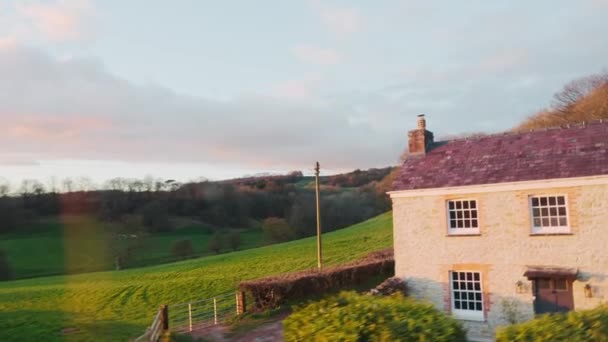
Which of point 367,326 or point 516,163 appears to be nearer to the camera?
point 367,326

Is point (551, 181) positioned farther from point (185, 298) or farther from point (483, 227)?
point (185, 298)

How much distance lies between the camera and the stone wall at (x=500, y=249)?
677 inches

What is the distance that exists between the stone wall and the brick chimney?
3.11 m

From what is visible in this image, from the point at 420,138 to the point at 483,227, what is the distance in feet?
18.2

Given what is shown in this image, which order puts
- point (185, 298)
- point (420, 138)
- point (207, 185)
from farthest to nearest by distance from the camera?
point (207, 185) < point (185, 298) < point (420, 138)

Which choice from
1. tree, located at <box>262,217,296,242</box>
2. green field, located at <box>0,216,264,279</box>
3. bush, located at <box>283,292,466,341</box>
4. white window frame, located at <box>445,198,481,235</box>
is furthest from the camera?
tree, located at <box>262,217,296,242</box>

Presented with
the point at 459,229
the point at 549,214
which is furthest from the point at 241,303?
the point at 549,214

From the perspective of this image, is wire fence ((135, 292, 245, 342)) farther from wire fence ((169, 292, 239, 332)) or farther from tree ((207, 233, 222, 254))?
tree ((207, 233, 222, 254))

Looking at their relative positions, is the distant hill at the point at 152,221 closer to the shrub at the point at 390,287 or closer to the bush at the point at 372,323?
the shrub at the point at 390,287

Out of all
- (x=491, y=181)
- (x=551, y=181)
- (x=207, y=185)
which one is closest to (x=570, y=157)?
(x=551, y=181)

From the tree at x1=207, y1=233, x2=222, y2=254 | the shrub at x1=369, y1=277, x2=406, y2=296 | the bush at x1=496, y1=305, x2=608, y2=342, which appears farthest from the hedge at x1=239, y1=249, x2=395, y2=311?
the tree at x1=207, y1=233, x2=222, y2=254

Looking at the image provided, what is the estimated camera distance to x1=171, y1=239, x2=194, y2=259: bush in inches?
2544

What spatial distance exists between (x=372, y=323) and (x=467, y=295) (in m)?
12.6

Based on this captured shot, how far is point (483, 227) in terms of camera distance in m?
19.2
